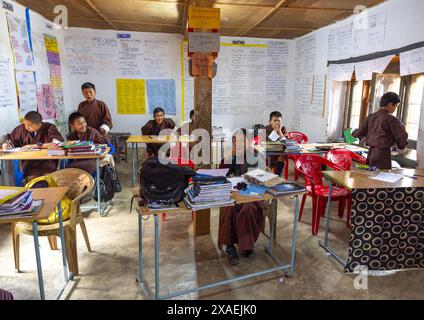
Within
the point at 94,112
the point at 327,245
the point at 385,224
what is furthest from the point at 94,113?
the point at 385,224

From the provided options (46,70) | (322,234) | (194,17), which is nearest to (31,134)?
(46,70)

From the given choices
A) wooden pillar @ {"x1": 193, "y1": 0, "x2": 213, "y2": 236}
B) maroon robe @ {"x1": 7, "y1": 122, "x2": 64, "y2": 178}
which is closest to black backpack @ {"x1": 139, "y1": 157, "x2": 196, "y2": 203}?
wooden pillar @ {"x1": 193, "y1": 0, "x2": 213, "y2": 236}

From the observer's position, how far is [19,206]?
1965 mm

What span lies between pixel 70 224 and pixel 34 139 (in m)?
2.22

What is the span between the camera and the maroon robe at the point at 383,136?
10.9ft

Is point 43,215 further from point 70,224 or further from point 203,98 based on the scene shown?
point 203,98

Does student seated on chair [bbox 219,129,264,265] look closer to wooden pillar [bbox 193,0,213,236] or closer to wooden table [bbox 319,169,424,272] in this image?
wooden table [bbox 319,169,424,272]

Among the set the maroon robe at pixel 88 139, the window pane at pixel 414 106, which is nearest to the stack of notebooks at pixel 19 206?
the maroon robe at pixel 88 139

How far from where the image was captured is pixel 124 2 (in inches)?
174

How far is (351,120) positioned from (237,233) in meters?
3.69

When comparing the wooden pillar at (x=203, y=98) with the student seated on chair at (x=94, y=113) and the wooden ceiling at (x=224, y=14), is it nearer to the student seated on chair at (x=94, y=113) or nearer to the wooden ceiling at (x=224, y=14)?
the wooden ceiling at (x=224, y=14)

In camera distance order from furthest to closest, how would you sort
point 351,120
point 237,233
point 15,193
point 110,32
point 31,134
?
point 110,32 < point 351,120 < point 31,134 < point 237,233 < point 15,193

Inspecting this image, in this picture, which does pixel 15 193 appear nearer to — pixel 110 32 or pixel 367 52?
pixel 367 52

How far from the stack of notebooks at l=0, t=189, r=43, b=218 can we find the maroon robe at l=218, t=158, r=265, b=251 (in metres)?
1.46
